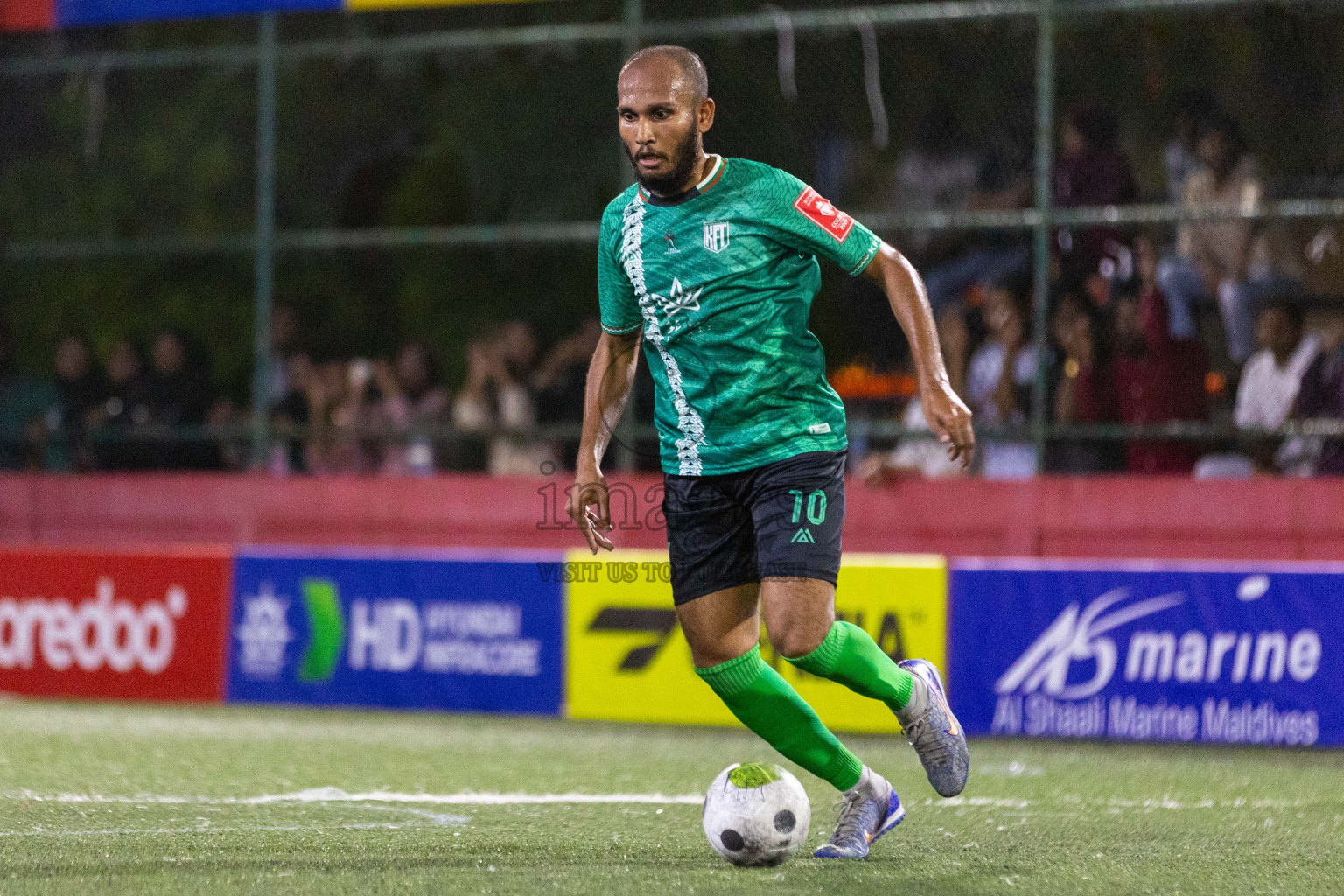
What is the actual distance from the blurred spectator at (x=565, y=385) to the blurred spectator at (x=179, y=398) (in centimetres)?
235

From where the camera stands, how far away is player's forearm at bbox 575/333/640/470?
5234 mm

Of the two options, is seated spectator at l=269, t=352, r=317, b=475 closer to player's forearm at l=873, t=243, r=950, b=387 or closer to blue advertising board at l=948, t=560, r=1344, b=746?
blue advertising board at l=948, t=560, r=1344, b=746

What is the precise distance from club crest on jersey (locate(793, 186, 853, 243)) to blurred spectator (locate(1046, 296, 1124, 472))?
215 inches

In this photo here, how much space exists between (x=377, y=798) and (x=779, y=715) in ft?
6.26

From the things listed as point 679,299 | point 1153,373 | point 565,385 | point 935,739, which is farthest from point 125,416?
point 935,739

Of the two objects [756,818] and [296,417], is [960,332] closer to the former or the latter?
[296,417]

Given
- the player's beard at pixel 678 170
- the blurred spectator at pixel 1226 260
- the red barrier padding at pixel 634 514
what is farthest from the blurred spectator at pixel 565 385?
the player's beard at pixel 678 170

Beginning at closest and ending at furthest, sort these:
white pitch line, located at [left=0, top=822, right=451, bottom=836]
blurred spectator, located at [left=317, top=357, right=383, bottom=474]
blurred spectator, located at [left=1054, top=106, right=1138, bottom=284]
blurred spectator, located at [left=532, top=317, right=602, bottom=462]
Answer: white pitch line, located at [left=0, top=822, right=451, bottom=836] → blurred spectator, located at [left=1054, top=106, right=1138, bottom=284] → blurred spectator, located at [left=532, top=317, right=602, bottom=462] → blurred spectator, located at [left=317, top=357, right=383, bottom=474]

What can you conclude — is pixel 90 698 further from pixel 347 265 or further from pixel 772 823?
pixel 772 823

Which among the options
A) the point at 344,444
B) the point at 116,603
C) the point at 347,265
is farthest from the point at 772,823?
the point at 347,265

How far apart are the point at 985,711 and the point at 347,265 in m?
8.17

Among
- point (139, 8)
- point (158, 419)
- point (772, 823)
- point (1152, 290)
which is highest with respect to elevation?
point (139, 8)

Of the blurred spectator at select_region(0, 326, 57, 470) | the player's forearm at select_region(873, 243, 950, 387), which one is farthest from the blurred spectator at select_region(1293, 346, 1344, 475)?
the blurred spectator at select_region(0, 326, 57, 470)

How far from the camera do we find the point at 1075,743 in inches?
344
